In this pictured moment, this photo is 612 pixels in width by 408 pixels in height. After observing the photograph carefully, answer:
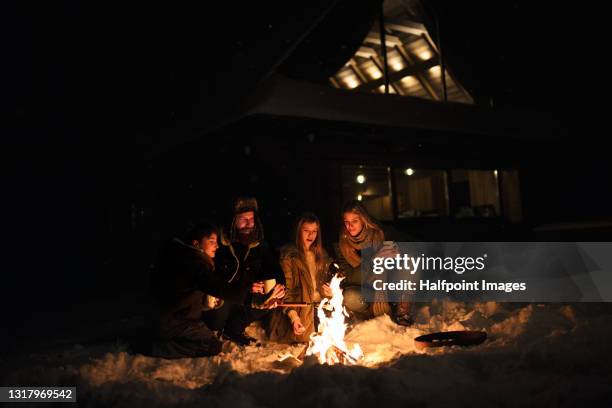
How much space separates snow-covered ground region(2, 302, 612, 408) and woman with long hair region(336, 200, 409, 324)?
0.55 metres

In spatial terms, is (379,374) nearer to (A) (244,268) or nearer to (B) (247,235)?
(A) (244,268)

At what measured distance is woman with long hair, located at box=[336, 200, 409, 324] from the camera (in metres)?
5.60

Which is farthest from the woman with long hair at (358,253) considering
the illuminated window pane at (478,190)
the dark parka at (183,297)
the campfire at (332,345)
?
the illuminated window pane at (478,190)

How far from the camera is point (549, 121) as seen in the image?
10.7 m

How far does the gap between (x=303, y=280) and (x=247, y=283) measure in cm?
87

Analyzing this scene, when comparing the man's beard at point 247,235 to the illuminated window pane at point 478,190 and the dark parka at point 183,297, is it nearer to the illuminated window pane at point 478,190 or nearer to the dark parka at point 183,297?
the dark parka at point 183,297

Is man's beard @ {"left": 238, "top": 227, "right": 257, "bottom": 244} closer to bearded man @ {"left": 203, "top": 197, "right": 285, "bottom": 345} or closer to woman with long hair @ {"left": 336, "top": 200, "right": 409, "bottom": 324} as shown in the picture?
→ bearded man @ {"left": 203, "top": 197, "right": 285, "bottom": 345}

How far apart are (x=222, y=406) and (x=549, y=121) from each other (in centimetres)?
1073

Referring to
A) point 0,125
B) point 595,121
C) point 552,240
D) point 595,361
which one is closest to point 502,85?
point 595,121

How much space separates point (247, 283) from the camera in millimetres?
4668

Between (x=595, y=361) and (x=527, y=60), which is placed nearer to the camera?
(x=595, y=361)

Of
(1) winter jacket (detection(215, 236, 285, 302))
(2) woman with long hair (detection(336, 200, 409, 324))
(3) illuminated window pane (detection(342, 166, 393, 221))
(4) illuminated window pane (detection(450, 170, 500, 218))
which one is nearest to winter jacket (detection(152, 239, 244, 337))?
(1) winter jacket (detection(215, 236, 285, 302))

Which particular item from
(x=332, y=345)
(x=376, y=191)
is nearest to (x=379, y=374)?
(x=332, y=345)

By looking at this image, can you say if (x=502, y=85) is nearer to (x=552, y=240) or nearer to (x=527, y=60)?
(x=527, y=60)
